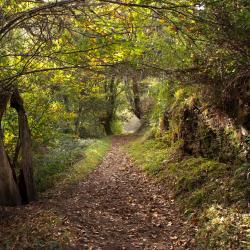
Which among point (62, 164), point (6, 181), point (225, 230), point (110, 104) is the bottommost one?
point (225, 230)

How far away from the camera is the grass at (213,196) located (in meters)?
5.52

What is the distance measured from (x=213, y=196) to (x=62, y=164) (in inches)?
353

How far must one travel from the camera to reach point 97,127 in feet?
111

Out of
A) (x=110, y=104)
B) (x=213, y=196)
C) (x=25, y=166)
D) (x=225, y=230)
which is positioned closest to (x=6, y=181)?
(x=25, y=166)

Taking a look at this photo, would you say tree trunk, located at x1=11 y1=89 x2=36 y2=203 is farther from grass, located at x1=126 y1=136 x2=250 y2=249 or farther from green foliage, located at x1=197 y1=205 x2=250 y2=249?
green foliage, located at x1=197 y1=205 x2=250 y2=249

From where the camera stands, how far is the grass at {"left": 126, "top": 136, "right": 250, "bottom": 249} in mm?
5516

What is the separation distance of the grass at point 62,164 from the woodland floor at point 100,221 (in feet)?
5.47

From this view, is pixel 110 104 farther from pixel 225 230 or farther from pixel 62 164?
pixel 225 230

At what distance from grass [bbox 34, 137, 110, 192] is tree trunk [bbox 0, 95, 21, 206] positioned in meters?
3.66

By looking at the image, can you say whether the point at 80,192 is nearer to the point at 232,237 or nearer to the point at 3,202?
the point at 3,202

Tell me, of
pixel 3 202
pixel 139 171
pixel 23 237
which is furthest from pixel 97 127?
pixel 23 237

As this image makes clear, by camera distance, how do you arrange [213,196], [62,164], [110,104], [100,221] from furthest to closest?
1. [110,104]
2. [62,164]
3. [100,221]
4. [213,196]

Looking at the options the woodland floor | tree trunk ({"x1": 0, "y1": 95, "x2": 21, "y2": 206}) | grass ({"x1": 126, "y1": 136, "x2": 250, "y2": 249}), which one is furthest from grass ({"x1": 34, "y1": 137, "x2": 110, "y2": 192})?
grass ({"x1": 126, "y1": 136, "x2": 250, "y2": 249})

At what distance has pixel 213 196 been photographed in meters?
7.30
